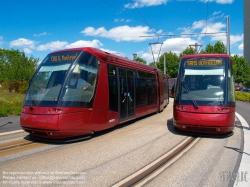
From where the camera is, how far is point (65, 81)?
6.77 meters

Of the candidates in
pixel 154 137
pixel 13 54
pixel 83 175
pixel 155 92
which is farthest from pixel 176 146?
pixel 13 54

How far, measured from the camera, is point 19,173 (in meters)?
4.67

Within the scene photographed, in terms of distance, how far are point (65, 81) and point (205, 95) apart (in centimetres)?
477

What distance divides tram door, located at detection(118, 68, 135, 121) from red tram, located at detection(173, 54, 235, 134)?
7.21ft

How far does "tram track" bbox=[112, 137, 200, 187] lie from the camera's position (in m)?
4.37

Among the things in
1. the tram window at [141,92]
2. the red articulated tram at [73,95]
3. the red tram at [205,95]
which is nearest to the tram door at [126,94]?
the red articulated tram at [73,95]

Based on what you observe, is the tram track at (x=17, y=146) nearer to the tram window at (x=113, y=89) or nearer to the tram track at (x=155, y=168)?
the tram window at (x=113, y=89)

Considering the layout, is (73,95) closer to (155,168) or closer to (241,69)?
(155,168)

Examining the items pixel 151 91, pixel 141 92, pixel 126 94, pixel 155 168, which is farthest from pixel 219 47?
pixel 155 168

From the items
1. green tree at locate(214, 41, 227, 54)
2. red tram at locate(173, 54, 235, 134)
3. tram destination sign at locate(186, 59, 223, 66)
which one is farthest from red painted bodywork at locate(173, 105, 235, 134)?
green tree at locate(214, 41, 227, 54)

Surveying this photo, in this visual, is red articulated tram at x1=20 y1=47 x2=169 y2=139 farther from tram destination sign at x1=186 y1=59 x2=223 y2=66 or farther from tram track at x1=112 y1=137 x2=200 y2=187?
tram destination sign at x1=186 y1=59 x2=223 y2=66

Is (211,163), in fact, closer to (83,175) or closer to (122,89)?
(83,175)

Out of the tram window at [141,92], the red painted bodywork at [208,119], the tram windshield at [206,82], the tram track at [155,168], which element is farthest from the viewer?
the tram window at [141,92]

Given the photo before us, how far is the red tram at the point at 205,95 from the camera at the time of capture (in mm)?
7617
